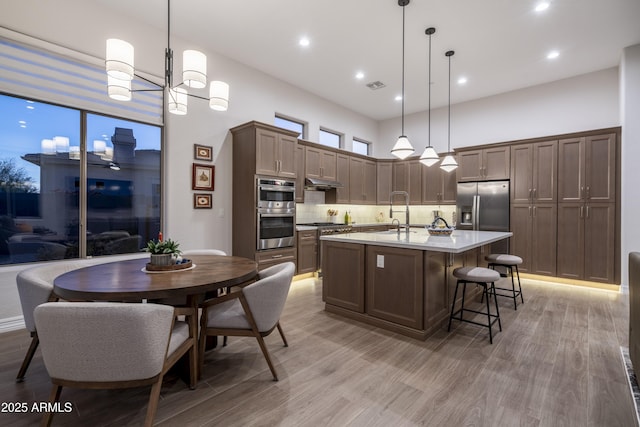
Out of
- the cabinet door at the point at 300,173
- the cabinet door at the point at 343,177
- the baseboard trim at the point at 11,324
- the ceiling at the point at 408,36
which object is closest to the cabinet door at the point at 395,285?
the cabinet door at the point at 300,173

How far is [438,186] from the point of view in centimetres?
637

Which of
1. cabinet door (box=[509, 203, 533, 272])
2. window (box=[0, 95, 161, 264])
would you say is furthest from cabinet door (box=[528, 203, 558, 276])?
window (box=[0, 95, 161, 264])

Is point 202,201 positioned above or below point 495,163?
below

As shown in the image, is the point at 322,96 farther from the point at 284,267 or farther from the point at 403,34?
the point at 284,267

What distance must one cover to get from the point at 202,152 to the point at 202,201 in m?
0.72

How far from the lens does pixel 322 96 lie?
6121mm

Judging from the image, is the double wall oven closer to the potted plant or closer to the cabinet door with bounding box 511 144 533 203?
the potted plant

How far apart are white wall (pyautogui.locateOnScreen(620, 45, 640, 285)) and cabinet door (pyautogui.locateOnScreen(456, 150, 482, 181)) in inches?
76.1

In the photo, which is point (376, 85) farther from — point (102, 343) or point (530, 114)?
point (102, 343)

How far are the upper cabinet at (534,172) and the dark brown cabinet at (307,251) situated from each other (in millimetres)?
3658

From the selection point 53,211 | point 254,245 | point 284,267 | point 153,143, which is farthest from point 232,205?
point 284,267

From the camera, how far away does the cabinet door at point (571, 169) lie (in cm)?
465

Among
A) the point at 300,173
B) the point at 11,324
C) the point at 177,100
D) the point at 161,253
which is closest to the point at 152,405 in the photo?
the point at 161,253

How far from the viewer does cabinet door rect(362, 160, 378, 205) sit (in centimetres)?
682
